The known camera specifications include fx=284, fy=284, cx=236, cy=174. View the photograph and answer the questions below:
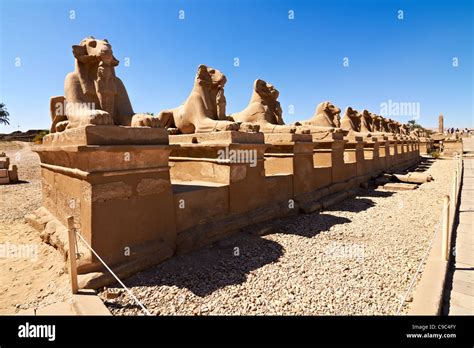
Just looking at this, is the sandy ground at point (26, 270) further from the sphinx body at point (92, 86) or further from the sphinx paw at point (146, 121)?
the sphinx paw at point (146, 121)

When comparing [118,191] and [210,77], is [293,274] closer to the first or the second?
[118,191]

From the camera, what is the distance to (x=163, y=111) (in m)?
6.14

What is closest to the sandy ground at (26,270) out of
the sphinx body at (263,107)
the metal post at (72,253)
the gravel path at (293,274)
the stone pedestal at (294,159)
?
the metal post at (72,253)

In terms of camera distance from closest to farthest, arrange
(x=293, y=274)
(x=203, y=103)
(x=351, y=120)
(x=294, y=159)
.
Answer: (x=293, y=274), (x=203, y=103), (x=294, y=159), (x=351, y=120)

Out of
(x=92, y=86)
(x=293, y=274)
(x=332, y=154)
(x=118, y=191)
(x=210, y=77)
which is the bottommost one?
(x=293, y=274)

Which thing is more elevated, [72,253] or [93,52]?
[93,52]

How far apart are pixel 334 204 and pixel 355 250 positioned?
2.93 m

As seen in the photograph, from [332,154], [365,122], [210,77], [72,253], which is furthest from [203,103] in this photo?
[365,122]

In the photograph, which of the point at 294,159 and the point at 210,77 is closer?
the point at 210,77

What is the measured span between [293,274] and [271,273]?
0.24m

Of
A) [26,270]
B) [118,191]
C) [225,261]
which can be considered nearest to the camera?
[118,191]

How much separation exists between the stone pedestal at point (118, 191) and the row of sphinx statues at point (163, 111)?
0.74ft

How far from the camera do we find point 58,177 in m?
3.91
